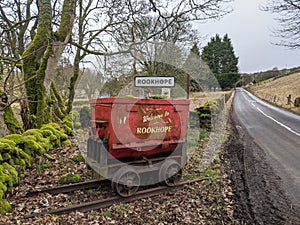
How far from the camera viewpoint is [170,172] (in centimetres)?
573

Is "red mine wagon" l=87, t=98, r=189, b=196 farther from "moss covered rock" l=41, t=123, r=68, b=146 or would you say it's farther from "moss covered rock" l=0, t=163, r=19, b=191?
"moss covered rock" l=41, t=123, r=68, b=146

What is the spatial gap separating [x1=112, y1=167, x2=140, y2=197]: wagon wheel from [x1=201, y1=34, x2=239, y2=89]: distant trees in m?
50.1

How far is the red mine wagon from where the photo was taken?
500 cm

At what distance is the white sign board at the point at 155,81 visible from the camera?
5.98m

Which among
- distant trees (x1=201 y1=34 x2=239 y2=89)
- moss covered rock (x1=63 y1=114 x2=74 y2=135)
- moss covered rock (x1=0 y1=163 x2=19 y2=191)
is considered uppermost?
distant trees (x1=201 y1=34 x2=239 y2=89)

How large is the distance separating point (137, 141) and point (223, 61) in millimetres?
56921

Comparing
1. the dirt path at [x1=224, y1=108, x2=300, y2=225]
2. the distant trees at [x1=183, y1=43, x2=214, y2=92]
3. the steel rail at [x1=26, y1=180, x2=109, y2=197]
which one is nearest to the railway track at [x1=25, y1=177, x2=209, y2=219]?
the steel rail at [x1=26, y1=180, x2=109, y2=197]

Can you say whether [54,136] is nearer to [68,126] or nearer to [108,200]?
[68,126]

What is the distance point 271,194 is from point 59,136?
684 cm

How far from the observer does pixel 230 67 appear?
57094 mm

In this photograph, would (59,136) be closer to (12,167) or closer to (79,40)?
(12,167)

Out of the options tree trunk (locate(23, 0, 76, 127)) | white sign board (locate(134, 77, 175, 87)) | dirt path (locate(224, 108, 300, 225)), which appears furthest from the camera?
tree trunk (locate(23, 0, 76, 127))

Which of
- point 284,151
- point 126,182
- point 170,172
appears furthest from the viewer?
point 284,151

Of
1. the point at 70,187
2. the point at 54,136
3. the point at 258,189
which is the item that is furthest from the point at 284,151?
the point at 54,136
